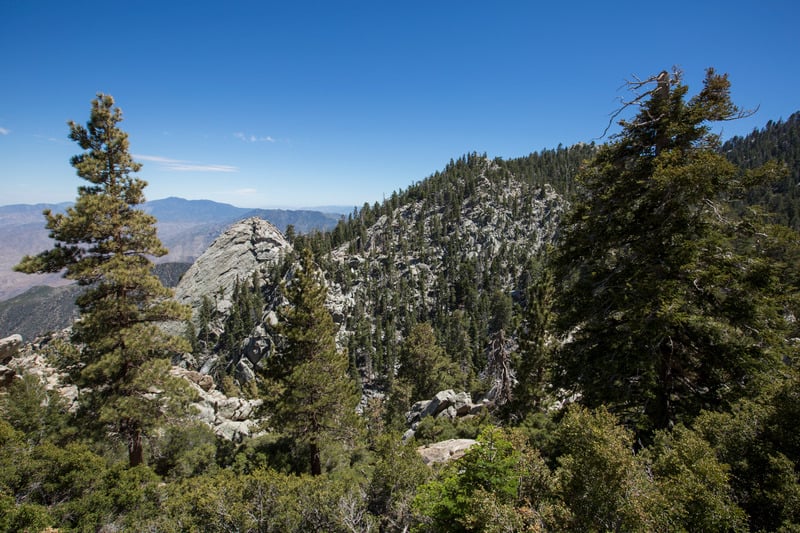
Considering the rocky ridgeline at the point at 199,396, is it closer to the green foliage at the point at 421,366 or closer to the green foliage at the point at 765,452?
the green foliage at the point at 765,452

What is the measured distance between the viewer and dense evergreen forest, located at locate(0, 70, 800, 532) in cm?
564

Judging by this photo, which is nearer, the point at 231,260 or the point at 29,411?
the point at 29,411

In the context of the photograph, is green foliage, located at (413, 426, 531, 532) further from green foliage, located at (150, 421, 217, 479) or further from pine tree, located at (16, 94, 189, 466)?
green foliage, located at (150, 421, 217, 479)

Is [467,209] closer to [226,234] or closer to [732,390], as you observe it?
[226,234]

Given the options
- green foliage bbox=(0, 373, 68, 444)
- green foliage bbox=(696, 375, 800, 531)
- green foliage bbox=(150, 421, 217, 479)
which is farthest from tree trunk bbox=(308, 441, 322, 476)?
green foliage bbox=(696, 375, 800, 531)

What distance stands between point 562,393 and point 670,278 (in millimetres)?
5257

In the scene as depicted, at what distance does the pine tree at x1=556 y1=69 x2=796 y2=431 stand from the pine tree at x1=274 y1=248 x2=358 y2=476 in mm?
10917

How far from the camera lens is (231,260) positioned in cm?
11400

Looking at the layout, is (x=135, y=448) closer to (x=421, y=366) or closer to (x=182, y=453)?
(x=182, y=453)

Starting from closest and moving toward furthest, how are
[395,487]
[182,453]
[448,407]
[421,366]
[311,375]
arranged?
[395,487] < [311,375] < [182,453] < [448,407] < [421,366]

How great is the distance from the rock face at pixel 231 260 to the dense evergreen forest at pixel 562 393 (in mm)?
94039

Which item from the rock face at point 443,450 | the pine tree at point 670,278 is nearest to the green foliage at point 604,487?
the pine tree at point 670,278

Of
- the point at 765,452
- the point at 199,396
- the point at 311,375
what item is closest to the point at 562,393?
the point at 765,452

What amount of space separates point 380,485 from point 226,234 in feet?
418
